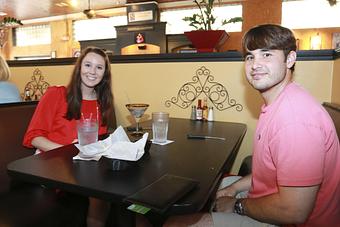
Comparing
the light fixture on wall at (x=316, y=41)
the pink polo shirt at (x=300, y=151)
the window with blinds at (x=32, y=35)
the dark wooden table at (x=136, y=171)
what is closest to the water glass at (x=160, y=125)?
the dark wooden table at (x=136, y=171)

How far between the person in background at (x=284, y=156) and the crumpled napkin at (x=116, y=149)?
0.28 meters

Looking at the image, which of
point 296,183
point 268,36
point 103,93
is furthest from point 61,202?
point 268,36

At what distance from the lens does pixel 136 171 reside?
1.04 meters

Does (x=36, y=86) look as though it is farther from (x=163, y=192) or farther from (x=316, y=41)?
(x=316, y=41)

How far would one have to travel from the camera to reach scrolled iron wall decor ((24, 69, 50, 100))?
3.11 metres

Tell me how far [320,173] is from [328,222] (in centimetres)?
30

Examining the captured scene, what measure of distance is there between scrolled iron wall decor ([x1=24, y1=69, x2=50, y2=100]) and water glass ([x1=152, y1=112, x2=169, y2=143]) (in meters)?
2.07

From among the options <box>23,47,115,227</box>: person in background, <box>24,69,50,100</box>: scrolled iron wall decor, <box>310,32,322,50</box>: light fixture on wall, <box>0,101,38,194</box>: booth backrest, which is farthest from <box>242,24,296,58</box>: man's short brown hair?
<box>310,32,322,50</box>: light fixture on wall

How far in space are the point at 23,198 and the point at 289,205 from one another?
1.34 meters

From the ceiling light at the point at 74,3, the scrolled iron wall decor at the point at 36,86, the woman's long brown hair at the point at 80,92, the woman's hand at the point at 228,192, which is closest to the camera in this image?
the woman's hand at the point at 228,192

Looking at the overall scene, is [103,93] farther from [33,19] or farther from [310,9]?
[33,19]

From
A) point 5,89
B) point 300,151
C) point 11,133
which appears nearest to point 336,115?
point 300,151

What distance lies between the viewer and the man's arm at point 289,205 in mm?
878

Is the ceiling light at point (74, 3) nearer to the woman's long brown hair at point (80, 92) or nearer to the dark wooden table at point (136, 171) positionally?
the woman's long brown hair at point (80, 92)
